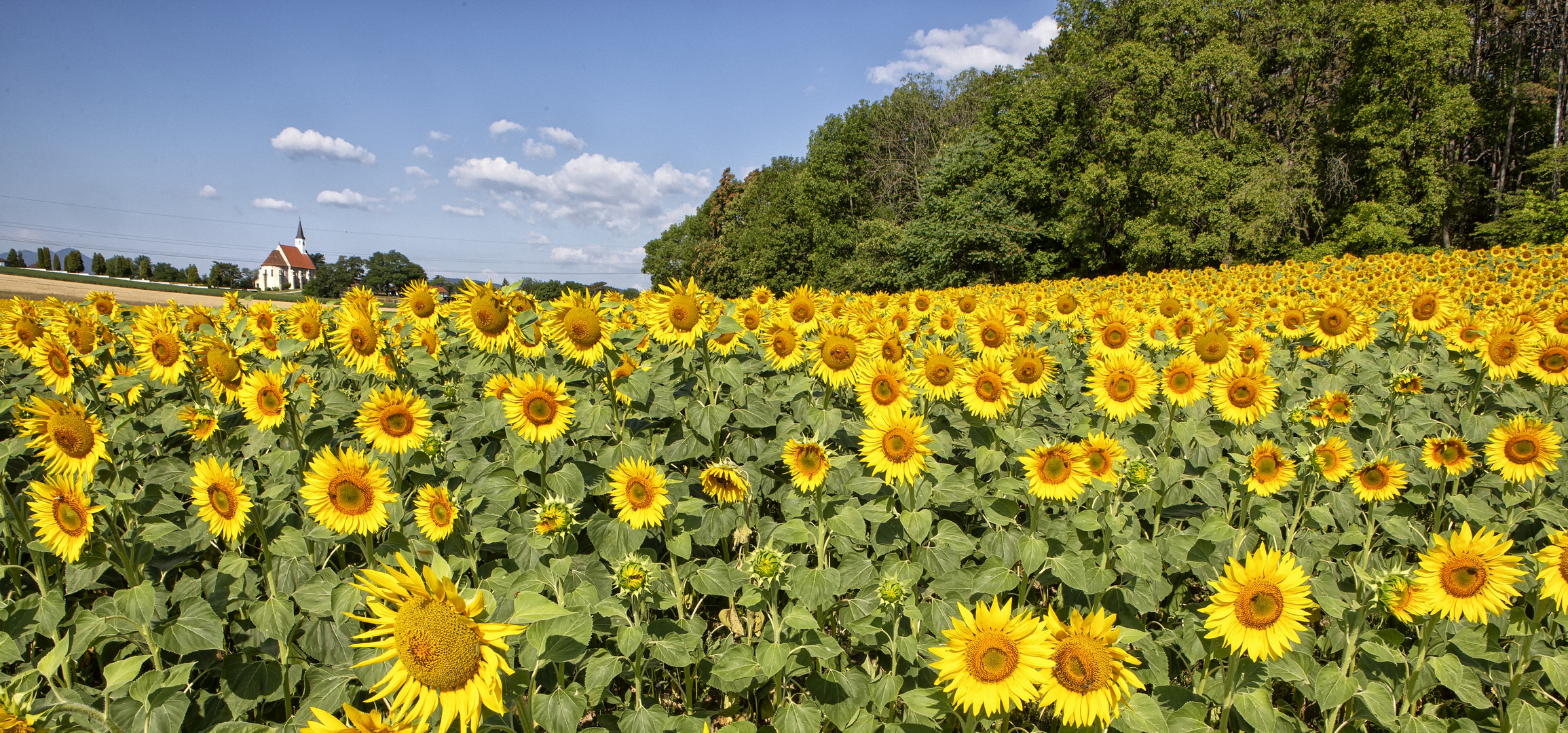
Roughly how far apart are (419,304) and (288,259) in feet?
576

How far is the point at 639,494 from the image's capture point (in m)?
2.71

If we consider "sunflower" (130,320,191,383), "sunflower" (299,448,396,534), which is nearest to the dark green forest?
"sunflower" (130,320,191,383)

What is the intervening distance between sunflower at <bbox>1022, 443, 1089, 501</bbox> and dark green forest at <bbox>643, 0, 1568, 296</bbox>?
88.5 ft

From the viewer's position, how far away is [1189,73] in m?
29.8

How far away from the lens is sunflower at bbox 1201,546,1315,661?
216 cm

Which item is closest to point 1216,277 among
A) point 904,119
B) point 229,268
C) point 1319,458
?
point 1319,458

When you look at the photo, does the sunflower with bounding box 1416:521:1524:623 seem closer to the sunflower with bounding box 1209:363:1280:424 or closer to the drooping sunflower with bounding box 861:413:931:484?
the sunflower with bounding box 1209:363:1280:424

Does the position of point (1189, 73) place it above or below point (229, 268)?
above

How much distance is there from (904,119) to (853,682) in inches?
1994

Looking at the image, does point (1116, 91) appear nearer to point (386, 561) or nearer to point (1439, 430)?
point (1439, 430)

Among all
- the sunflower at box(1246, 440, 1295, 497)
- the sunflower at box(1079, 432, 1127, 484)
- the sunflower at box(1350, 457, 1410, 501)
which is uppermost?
the sunflower at box(1079, 432, 1127, 484)

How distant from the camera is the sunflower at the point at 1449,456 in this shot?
11.3 ft

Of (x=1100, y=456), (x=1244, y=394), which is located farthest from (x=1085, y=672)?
(x=1244, y=394)

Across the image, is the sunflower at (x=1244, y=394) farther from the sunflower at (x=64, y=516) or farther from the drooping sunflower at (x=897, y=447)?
the sunflower at (x=64, y=516)
